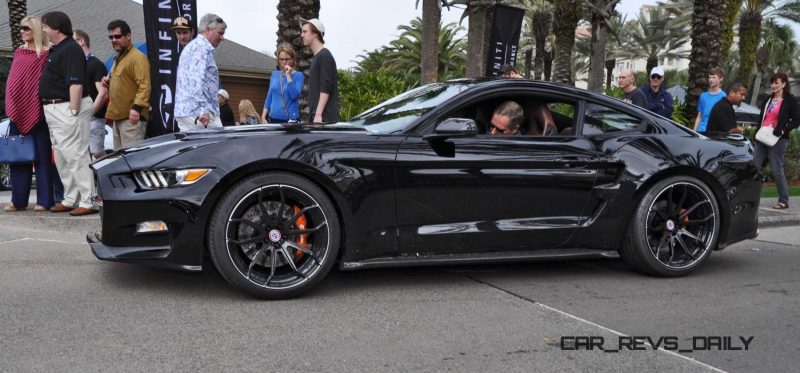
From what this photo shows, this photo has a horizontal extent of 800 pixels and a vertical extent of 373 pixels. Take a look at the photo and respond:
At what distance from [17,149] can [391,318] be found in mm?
5031

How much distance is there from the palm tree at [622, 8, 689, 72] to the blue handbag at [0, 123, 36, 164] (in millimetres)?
48153

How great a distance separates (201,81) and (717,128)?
618 cm

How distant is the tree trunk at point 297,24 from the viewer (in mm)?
11359

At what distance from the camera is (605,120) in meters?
5.43

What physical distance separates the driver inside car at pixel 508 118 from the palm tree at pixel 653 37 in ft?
158

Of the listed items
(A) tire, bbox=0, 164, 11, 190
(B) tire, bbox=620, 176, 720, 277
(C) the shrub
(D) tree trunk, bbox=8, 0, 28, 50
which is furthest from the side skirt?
(D) tree trunk, bbox=8, 0, 28, 50

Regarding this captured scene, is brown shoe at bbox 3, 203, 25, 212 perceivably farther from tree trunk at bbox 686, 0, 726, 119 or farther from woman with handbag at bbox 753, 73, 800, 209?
tree trunk at bbox 686, 0, 726, 119

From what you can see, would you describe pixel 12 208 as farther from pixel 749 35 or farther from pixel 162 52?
pixel 749 35

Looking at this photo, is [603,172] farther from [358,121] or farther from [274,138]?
[274,138]

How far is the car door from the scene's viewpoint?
4668 mm

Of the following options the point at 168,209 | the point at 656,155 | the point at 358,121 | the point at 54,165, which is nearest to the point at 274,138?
the point at 168,209

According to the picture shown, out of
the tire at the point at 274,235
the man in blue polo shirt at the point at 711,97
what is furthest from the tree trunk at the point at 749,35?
the tire at the point at 274,235

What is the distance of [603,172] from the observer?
5.18m

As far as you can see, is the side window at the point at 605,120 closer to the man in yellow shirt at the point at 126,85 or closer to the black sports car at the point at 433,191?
the black sports car at the point at 433,191
